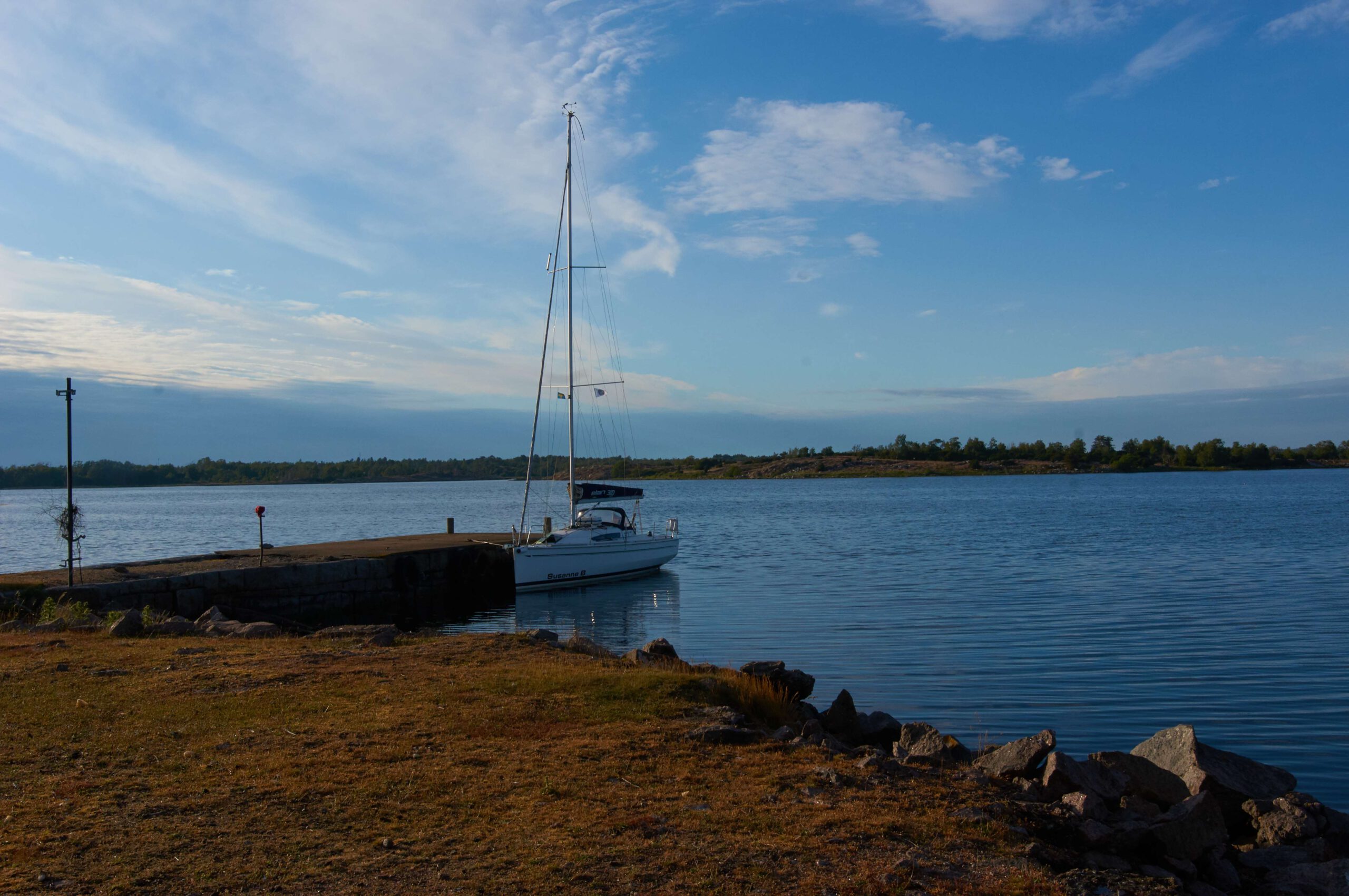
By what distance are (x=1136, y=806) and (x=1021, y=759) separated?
0.93 metres

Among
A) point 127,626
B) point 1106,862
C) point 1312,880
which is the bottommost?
point 1312,880

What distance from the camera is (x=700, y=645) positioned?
18984 mm

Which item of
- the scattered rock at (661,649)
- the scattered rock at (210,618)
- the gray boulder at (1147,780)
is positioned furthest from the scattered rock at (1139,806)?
the scattered rock at (210,618)

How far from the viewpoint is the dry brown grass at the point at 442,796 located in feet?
17.4

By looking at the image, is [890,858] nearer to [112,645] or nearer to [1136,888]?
[1136,888]

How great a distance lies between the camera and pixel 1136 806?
7.59m

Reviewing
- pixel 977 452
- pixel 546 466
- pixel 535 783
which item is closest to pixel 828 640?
pixel 535 783

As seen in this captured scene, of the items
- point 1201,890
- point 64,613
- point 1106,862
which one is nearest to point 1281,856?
point 1201,890

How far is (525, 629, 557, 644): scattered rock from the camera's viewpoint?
1364 cm

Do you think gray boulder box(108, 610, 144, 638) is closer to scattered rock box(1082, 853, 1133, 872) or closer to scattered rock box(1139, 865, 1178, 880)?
scattered rock box(1082, 853, 1133, 872)

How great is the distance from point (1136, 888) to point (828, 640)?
13.3m

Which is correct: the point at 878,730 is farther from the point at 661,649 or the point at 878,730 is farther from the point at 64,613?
the point at 64,613

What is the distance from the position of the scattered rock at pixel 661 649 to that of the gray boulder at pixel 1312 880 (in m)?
7.46

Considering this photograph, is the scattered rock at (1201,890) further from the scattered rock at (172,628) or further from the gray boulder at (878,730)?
the scattered rock at (172,628)
